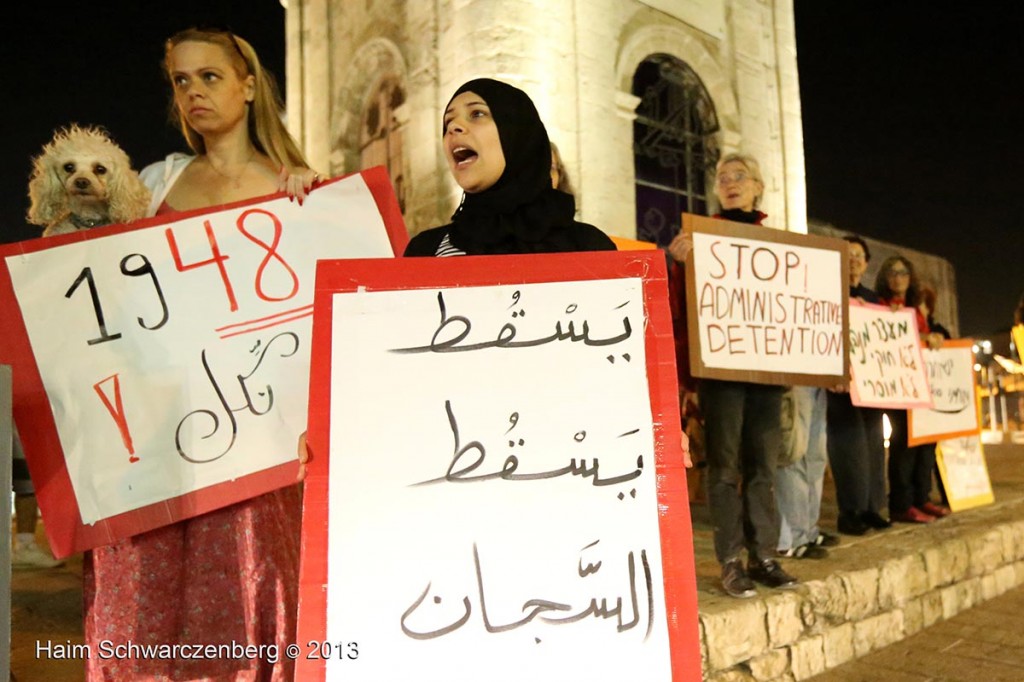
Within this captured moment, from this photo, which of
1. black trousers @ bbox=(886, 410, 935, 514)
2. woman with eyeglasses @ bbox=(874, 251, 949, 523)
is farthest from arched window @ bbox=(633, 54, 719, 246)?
black trousers @ bbox=(886, 410, 935, 514)

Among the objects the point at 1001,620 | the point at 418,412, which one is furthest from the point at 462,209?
the point at 1001,620

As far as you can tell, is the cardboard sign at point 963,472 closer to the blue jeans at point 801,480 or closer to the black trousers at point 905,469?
the black trousers at point 905,469

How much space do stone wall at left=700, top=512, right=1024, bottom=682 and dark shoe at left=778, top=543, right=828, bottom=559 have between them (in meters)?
0.26

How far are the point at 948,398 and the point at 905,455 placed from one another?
1.79 feet

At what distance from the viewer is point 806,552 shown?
332cm

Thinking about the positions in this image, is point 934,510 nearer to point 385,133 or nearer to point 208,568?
point 208,568

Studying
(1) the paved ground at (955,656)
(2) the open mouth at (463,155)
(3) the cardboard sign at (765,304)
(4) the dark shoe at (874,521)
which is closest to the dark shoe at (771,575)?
(1) the paved ground at (955,656)

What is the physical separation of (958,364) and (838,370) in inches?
97.0

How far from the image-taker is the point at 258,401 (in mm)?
1676

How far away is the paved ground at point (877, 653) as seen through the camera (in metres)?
2.63

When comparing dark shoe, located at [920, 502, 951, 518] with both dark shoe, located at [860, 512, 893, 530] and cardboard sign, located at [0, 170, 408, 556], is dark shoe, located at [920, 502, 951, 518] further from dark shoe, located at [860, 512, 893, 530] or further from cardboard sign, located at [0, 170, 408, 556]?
cardboard sign, located at [0, 170, 408, 556]

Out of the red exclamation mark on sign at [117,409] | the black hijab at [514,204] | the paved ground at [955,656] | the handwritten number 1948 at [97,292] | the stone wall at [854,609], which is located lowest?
the paved ground at [955,656]

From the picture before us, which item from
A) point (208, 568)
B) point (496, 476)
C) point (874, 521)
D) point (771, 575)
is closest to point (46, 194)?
point (208, 568)

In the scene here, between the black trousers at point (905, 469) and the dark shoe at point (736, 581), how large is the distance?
228 cm
